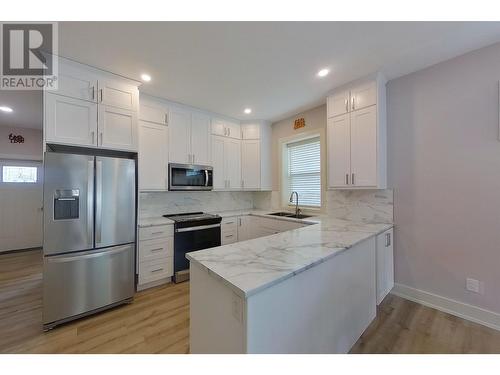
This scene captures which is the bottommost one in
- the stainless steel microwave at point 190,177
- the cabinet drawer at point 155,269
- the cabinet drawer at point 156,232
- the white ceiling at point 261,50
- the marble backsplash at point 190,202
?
the cabinet drawer at point 155,269

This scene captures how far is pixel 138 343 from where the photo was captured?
1.68 m

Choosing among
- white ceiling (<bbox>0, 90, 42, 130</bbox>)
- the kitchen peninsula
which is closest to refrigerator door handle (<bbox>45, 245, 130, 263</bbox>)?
the kitchen peninsula

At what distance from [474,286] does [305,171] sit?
241 centimetres

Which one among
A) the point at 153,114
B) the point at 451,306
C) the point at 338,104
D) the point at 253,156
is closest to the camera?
the point at 451,306

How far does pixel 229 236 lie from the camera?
3.39 metres

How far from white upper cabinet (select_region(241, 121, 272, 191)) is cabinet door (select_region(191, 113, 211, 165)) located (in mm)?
766

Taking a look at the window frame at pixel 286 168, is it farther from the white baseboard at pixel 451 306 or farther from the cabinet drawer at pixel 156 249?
the cabinet drawer at pixel 156 249

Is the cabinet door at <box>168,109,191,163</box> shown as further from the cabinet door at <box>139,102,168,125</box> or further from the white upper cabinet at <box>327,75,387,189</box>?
the white upper cabinet at <box>327,75,387,189</box>

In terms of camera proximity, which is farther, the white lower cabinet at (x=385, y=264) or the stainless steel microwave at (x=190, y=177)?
the stainless steel microwave at (x=190, y=177)

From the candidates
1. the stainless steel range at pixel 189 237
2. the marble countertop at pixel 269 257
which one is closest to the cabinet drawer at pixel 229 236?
the stainless steel range at pixel 189 237

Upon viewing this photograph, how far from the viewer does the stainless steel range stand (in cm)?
281

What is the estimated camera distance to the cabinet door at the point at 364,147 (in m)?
2.33

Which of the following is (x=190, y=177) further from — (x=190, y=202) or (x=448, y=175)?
(x=448, y=175)

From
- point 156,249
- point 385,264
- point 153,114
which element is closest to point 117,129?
point 153,114
